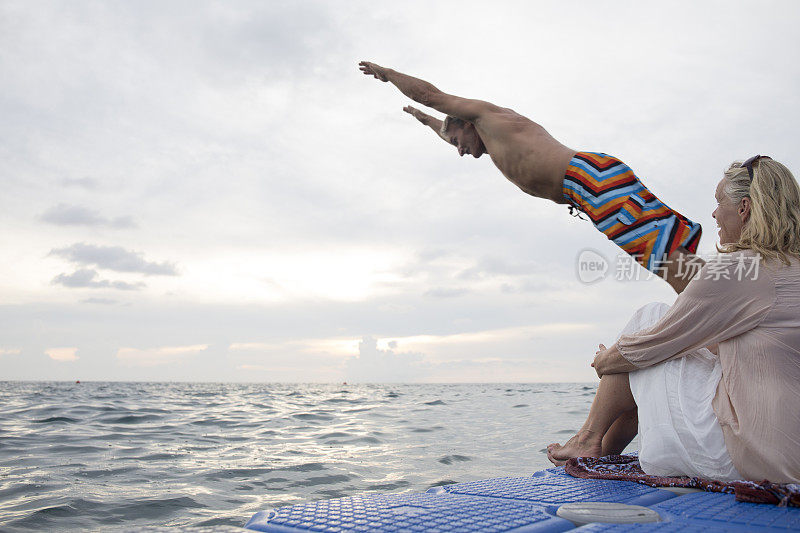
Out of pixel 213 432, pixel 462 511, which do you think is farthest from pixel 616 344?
pixel 213 432


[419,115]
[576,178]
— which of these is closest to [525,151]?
[576,178]

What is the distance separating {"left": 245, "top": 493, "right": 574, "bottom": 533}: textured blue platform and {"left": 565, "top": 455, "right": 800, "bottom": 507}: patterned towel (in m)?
0.70

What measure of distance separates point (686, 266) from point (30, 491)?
4638 millimetres

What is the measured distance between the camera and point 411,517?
1.88 meters

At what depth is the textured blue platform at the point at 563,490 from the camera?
226 centimetres

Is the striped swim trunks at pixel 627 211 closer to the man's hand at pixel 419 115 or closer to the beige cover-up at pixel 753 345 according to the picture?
the beige cover-up at pixel 753 345

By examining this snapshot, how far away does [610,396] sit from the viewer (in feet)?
9.41

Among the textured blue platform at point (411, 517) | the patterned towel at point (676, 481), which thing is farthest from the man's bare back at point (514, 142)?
the textured blue platform at point (411, 517)

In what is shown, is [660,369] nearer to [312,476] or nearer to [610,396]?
[610,396]

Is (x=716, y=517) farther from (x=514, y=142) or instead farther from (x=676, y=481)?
(x=514, y=142)

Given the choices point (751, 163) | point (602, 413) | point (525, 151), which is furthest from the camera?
point (525, 151)

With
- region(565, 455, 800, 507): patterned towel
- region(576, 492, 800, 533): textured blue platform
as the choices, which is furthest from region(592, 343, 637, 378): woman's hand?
region(576, 492, 800, 533): textured blue platform

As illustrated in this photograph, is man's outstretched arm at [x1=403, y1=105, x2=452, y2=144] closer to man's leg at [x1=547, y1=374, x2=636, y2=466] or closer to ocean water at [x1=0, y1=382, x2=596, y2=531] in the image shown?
man's leg at [x1=547, y1=374, x2=636, y2=466]

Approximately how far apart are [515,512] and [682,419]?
902mm
